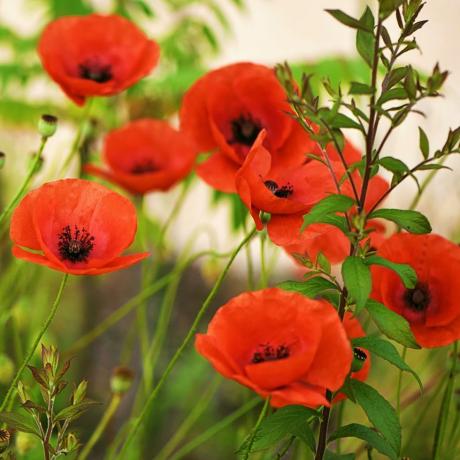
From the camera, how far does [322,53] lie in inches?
83.0

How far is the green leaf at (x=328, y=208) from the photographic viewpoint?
1.49ft

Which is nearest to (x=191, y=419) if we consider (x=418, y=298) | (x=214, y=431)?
(x=214, y=431)

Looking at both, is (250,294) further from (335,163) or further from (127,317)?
(127,317)

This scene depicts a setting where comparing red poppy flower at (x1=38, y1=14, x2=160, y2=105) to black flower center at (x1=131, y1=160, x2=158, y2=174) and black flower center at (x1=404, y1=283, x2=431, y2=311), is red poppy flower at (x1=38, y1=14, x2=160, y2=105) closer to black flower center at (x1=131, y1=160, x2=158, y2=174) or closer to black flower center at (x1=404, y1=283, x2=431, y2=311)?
black flower center at (x1=131, y1=160, x2=158, y2=174)

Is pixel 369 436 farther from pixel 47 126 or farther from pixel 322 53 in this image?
pixel 322 53

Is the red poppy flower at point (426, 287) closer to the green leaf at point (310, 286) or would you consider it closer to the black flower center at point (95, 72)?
the green leaf at point (310, 286)

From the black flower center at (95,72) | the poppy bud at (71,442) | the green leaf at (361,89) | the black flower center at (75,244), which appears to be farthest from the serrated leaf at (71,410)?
the black flower center at (95,72)

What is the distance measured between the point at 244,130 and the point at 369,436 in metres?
0.28

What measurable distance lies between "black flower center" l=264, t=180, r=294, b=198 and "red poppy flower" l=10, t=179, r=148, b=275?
10 cm

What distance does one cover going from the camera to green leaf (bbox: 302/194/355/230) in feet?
1.49

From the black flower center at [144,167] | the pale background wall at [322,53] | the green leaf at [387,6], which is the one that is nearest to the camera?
the green leaf at [387,6]

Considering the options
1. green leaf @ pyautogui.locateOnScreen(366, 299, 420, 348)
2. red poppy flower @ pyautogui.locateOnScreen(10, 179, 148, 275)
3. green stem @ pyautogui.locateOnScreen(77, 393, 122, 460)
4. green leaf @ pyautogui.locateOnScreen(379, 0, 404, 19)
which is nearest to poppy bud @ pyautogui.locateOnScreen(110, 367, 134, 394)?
green stem @ pyautogui.locateOnScreen(77, 393, 122, 460)

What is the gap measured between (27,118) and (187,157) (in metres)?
0.68

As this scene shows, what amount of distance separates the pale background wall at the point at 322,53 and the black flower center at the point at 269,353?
1254mm
